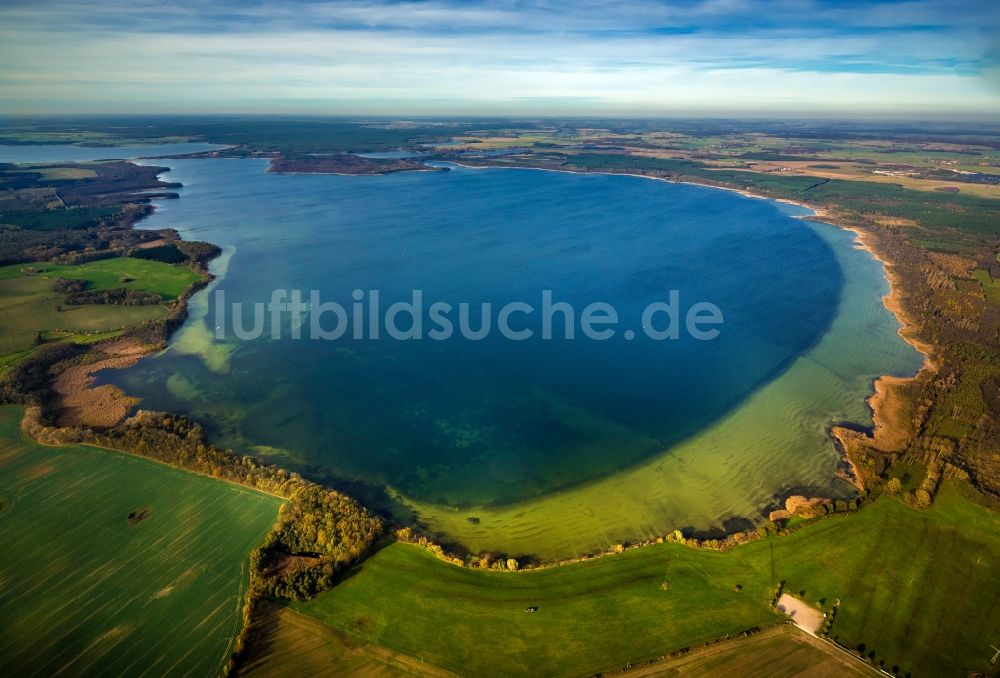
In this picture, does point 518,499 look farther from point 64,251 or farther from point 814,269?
point 64,251

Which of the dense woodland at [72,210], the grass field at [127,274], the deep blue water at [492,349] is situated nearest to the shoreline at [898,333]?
the deep blue water at [492,349]

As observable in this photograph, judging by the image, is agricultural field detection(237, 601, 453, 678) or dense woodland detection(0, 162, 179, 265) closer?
agricultural field detection(237, 601, 453, 678)

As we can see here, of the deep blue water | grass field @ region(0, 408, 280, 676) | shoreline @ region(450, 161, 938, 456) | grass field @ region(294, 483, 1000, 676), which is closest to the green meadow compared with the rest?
the deep blue water

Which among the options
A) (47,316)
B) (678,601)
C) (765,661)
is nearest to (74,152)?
(47,316)

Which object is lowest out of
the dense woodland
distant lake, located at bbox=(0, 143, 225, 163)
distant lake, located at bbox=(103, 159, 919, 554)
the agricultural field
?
the agricultural field

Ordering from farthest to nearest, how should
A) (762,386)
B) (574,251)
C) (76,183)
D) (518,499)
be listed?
(76,183)
(574,251)
(762,386)
(518,499)

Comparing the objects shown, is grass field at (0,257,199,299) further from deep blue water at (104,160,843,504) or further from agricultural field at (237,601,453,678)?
agricultural field at (237,601,453,678)

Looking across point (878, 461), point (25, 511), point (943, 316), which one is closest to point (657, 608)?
point (878, 461)
